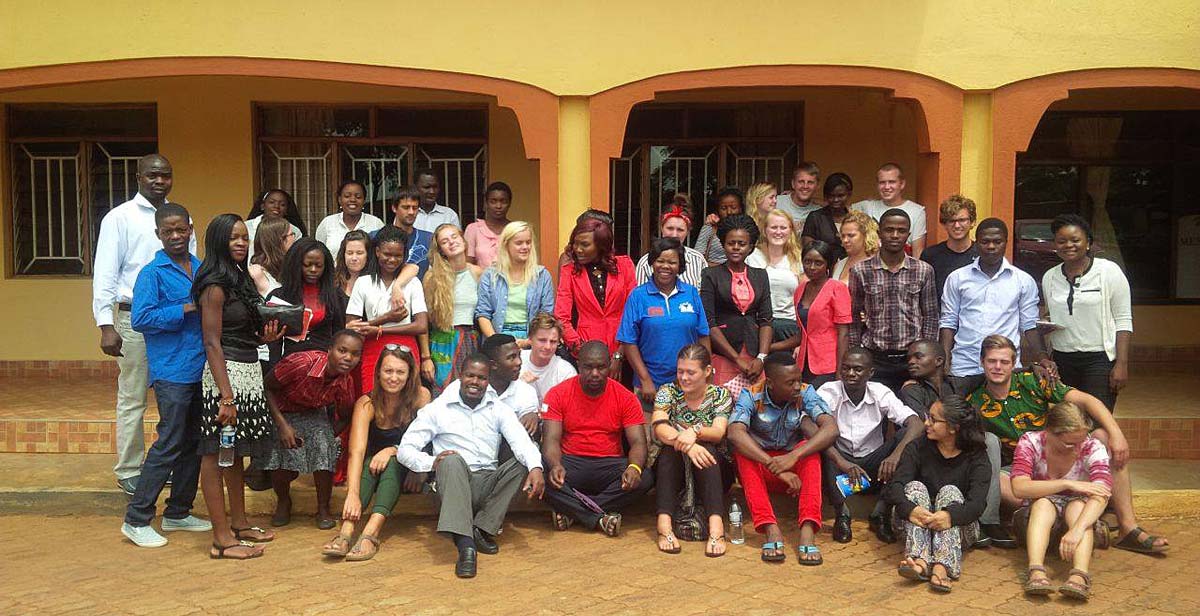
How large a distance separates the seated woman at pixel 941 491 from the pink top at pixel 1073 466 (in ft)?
0.67

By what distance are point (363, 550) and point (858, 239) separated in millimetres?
3355

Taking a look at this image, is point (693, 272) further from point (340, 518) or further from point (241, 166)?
point (241, 166)

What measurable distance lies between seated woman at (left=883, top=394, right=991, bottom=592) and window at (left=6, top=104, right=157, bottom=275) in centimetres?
A: 704

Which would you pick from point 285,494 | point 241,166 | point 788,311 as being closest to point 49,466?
point 285,494

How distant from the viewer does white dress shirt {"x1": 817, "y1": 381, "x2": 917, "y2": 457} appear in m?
5.84

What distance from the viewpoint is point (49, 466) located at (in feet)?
22.6

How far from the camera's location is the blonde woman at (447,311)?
20.7 feet

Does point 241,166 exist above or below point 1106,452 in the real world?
above

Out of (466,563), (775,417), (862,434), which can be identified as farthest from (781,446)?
(466,563)

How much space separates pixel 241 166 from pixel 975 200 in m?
5.91

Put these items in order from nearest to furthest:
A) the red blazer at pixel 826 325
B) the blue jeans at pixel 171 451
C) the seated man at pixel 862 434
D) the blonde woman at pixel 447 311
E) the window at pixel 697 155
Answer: the blue jeans at pixel 171 451 → the seated man at pixel 862 434 → the red blazer at pixel 826 325 → the blonde woman at pixel 447 311 → the window at pixel 697 155

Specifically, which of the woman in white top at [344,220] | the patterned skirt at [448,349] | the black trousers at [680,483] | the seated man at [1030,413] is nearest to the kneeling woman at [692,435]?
the black trousers at [680,483]

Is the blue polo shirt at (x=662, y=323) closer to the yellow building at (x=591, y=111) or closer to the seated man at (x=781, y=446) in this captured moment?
the seated man at (x=781, y=446)

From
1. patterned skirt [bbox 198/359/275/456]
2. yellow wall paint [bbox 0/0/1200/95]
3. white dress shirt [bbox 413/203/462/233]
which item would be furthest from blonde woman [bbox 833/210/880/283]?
patterned skirt [bbox 198/359/275/456]
